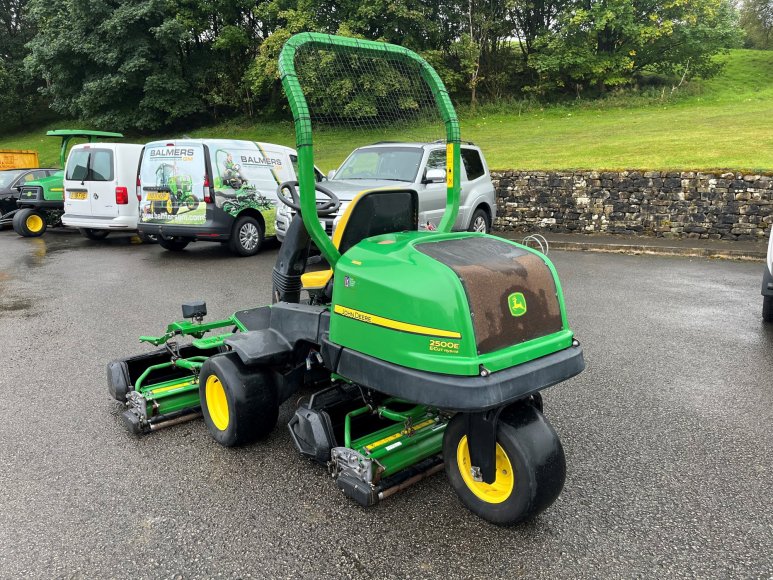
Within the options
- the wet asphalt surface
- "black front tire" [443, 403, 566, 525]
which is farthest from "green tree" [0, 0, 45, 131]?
"black front tire" [443, 403, 566, 525]

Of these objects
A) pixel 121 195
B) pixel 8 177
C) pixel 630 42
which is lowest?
pixel 121 195

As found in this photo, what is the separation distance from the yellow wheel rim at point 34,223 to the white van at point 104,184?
9.19 feet

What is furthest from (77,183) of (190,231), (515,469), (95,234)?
(515,469)

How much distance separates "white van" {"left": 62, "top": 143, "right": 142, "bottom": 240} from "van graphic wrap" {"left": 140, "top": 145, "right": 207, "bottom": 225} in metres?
1.59

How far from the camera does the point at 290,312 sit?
11.8 feet

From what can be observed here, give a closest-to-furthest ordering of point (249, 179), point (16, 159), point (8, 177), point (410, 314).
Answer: point (410, 314) → point (249, 179) → point (8, 177) → point (16, 159)

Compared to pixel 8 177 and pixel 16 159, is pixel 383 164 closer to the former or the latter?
pixel 8 177

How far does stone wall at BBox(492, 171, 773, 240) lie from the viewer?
1141cm

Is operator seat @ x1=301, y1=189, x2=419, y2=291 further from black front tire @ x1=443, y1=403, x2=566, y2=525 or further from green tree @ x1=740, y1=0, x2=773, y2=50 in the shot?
green tree @ x1=740, y1=0, x2=773, y2=50

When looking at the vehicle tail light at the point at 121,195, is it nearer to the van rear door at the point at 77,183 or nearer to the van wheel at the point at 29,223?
the van rear door at the point at 77,183

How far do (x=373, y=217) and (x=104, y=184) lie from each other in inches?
420

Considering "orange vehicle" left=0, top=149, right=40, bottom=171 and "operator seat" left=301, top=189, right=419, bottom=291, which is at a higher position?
"orange vehicle" left=0, top=149, right=40, bottom=171

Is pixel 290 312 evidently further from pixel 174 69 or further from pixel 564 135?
pixel 174 69

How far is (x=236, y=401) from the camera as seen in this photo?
11.7ft
